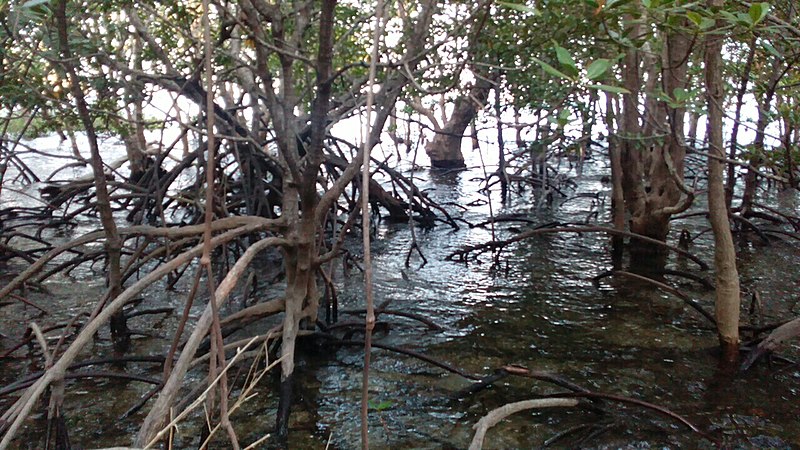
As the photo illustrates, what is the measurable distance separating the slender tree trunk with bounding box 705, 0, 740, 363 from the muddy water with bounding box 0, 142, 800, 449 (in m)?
0.24

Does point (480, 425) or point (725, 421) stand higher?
point (480, 425)

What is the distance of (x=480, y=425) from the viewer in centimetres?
221

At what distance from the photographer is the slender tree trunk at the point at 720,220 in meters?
2.84

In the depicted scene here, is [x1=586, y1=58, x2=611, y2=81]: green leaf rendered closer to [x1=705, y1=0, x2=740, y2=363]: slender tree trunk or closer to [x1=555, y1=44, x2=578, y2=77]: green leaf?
[x1=555, y1=44, x2=578, y2=77]: green leaf

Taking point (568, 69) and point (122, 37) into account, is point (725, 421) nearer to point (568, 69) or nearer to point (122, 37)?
point (568, 69)

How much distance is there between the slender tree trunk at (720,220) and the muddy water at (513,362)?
0.78ft

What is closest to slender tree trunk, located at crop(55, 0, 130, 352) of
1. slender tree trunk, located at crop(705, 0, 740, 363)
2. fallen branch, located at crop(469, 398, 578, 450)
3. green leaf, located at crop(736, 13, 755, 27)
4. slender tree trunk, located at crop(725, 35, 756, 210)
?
fallen branch, located at crop(469, 398, 578, 450)

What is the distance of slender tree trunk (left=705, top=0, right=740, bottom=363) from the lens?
2844mm

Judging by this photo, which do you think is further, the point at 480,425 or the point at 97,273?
the point at 97,273

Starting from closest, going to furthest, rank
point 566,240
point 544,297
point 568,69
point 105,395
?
1. point 568,69
2. point 105,395
3. point 544,297
4. point 566,240

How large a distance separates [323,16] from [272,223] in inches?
50.1

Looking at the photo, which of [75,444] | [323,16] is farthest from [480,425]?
[75,444]

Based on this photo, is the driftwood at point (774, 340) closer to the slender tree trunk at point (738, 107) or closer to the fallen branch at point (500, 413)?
the fallen branch at point (500, 413)

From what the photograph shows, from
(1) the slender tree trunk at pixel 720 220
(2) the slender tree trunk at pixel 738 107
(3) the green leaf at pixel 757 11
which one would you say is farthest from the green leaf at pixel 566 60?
(2) the slender tree trunk at pixel 738 107
